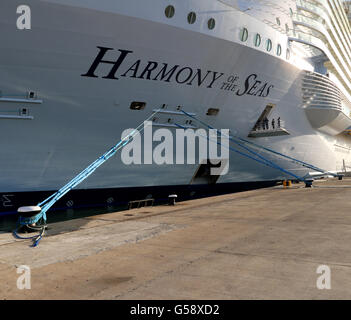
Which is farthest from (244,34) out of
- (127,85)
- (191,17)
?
(127,85)

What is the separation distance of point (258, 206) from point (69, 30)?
731 centimetres

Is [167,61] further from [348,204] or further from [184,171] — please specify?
[348,204]

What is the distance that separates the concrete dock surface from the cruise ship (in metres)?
2.88

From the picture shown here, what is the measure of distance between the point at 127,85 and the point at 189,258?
22.2ft

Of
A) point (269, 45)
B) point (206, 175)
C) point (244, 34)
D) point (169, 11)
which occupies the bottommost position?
point (206, 175)

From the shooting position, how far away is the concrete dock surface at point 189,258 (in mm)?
3535

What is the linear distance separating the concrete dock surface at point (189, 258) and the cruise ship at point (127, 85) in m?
2.88

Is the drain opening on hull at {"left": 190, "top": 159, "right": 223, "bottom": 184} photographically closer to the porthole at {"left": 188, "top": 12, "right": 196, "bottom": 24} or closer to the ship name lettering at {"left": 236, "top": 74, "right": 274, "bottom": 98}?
the ship name lettering at {"left": 236, "top": 74, "right": 274, "bottom": 98}

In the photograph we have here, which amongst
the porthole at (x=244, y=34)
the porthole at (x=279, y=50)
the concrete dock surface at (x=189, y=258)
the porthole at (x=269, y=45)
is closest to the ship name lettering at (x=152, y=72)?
the porthole at (x=244, y=34)

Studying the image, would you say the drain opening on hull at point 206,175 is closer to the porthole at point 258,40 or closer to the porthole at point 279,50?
the porthole at point 258,40

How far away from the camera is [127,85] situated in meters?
10.1

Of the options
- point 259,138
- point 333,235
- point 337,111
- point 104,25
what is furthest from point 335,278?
point 337,111

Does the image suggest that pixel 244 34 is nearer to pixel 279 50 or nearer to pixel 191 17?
pixel 191 17

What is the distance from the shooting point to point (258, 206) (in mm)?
9969
